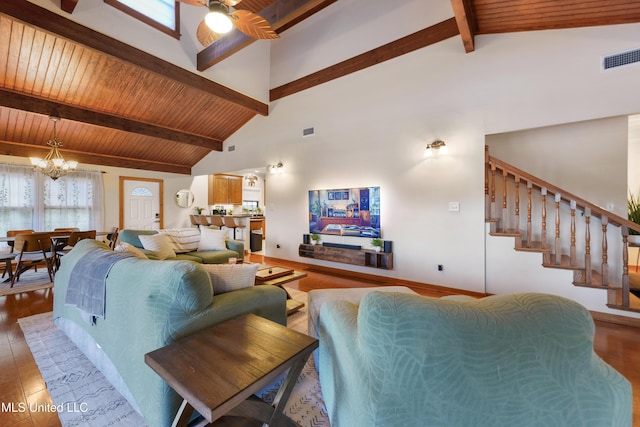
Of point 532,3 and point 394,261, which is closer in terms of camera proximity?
point 532,3

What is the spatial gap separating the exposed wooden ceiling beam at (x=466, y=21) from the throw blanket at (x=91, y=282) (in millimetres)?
4095

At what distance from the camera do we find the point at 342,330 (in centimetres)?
116

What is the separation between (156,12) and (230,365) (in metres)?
5.23

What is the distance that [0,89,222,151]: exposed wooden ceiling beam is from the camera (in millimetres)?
4027

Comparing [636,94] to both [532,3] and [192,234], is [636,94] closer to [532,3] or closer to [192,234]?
[532,3]

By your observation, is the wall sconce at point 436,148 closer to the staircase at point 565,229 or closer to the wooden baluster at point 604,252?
the staircase at point 565,229

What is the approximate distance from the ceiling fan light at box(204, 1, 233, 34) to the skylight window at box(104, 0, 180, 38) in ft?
7.80

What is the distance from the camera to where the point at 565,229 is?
3.41 m

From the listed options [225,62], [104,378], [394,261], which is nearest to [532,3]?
[394,261]

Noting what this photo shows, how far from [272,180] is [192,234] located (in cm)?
200

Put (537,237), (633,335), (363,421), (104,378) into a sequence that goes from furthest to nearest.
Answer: (537,237)
(633,335)
(104,378)
(363,421)

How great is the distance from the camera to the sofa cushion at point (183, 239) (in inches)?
171

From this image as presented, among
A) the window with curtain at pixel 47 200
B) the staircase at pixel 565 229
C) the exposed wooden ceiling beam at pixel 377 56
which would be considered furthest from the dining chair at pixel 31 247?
the staircase at pixel 565 229

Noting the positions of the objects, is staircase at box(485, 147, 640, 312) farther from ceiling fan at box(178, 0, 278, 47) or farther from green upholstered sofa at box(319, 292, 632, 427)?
ceiling fan at box(178, 0, 278, 47)
